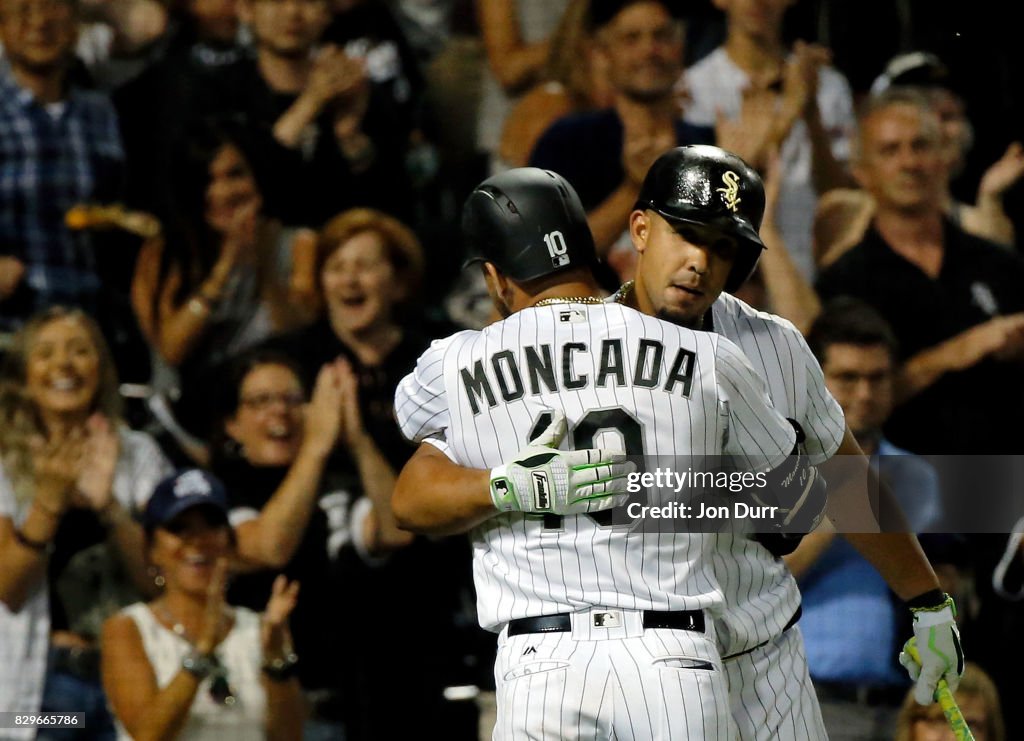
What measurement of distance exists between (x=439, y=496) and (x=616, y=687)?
0.47 metres

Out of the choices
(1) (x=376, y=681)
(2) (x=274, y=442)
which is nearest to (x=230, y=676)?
(1) (x=376, y=681)

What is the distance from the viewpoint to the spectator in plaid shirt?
5004 mm

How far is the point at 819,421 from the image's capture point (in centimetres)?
296

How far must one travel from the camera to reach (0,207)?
5016 millimetres

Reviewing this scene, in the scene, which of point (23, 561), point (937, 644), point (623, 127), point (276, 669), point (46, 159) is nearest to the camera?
point (937, 644)

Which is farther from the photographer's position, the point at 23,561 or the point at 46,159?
the point at 46,159

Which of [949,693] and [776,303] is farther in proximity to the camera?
[776,303]

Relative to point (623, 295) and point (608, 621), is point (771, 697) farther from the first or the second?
point (623, 295)

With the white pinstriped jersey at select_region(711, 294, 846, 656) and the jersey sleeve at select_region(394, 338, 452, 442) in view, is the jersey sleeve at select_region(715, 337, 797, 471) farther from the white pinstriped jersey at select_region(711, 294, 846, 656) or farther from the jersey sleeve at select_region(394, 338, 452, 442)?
the jersey sleeve at select_region(394, 338, 452, 442)

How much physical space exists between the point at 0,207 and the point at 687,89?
2.51 m

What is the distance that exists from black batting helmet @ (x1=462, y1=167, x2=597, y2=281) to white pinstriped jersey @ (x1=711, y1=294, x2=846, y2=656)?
1.36ft

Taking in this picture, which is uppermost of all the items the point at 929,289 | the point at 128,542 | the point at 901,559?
the point at 929,289

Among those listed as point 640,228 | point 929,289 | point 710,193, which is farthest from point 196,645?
point 929,289

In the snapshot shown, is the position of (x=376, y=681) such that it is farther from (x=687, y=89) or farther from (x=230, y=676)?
(x=687, y=89)
